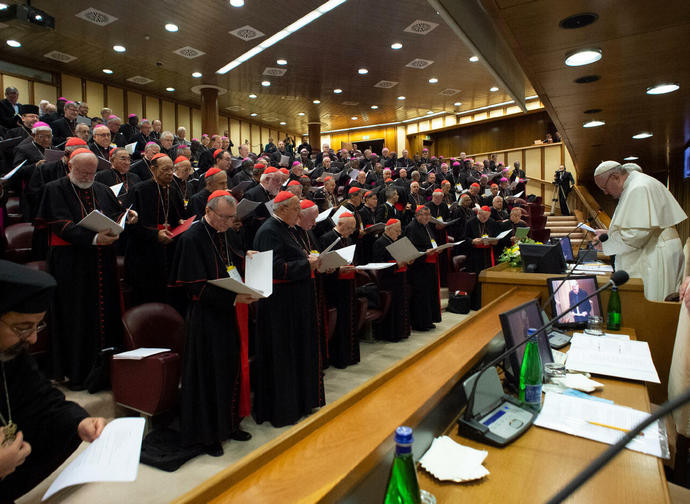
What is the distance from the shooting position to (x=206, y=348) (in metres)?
3.03

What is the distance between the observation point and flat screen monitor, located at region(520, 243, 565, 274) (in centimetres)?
382

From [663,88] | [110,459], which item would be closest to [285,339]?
[110,459]

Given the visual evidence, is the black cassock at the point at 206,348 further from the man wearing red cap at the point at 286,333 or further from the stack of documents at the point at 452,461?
the stack of documents at the point at 452,461

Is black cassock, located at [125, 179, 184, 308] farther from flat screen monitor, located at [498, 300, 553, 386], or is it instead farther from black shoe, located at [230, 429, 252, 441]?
flat screen monitor, located at [498, 300, 553, 386]

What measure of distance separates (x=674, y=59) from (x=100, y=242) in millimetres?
4921

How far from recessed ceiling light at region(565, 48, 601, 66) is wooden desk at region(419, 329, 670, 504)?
3.33 meters

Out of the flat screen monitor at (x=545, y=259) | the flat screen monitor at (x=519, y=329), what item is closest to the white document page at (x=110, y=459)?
the flat screen monitor at (x=519, y=329)

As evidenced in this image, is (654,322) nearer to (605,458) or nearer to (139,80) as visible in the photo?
(605,458)

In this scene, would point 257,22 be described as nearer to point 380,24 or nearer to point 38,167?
point 380,24

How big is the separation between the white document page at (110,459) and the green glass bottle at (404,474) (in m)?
0.76

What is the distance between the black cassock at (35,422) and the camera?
150 cm

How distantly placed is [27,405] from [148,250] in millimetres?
2764

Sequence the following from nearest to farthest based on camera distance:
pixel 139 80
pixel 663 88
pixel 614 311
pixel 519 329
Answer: pixel 519 329
pixel 614 311
pixel 663 88
pixel 139 80

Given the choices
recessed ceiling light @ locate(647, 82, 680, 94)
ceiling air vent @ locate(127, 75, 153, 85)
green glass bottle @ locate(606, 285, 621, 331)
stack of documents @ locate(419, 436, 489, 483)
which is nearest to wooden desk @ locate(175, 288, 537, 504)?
stack of documents @ locate(419, 436, 489, 483)
